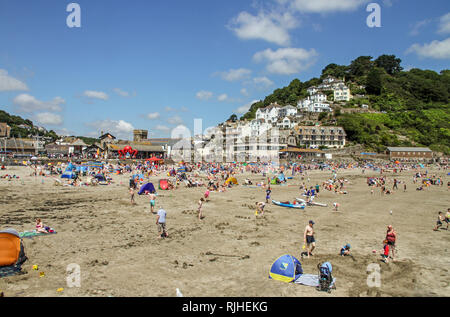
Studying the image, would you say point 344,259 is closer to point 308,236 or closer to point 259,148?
point 308,236

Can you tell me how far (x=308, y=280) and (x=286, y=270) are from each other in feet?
2.17

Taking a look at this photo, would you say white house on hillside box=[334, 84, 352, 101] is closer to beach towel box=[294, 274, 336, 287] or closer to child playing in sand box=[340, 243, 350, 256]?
child playing in sand box=[340, 243, 350, 256]

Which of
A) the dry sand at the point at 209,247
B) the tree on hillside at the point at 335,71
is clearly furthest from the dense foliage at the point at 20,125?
the tree on hillside at the point at 335,71

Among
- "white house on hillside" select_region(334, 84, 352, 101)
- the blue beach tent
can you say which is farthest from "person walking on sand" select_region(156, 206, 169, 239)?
"white house on hillside" select_region(334, 84, 352, 101)

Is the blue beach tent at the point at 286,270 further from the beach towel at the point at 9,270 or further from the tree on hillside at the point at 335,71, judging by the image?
the tree on hillside at the point at 335,71

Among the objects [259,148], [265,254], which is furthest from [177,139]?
[265,254]

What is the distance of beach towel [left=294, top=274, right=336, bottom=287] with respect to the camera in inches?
297

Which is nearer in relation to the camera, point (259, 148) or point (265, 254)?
point (265, 254)

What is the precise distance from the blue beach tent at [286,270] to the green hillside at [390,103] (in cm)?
8327

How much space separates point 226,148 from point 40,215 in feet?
248

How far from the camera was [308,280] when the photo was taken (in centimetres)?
771

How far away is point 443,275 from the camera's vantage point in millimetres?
8516

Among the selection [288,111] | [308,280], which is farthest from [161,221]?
[288,111]

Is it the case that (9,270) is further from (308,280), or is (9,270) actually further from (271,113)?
(271,113)
